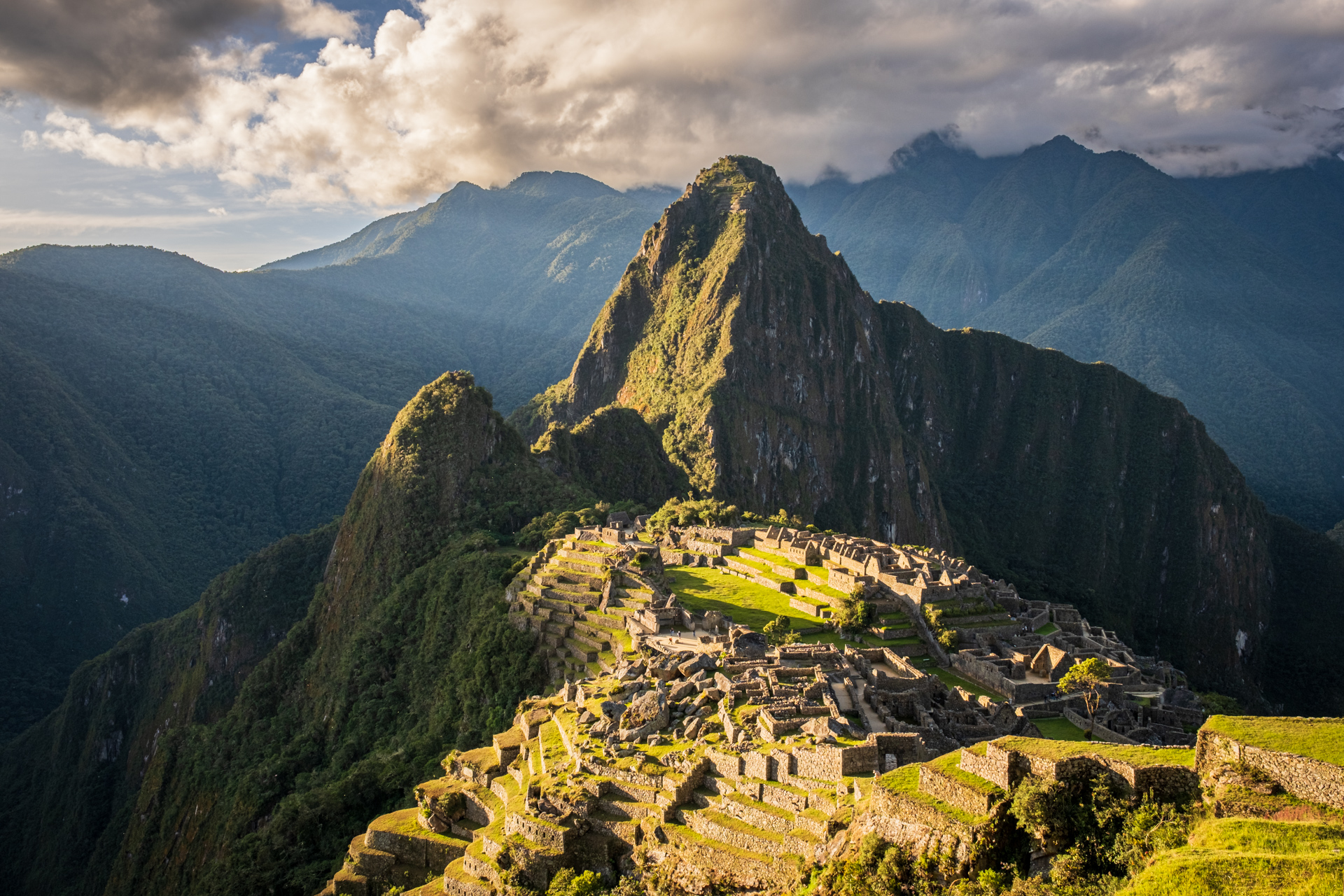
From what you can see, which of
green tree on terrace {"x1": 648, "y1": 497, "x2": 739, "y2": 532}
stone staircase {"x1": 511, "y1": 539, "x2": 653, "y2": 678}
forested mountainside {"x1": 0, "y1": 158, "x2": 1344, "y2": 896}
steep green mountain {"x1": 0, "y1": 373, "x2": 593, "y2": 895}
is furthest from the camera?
green tree on terrace {"x1": 648, "y1": 497, "x2": 739, "y2": 532}

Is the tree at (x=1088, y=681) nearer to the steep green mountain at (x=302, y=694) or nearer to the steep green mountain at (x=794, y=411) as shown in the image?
the steep green mountain at (x=302, y=694)

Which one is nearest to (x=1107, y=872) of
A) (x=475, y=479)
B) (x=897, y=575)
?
(x=897, y=575)

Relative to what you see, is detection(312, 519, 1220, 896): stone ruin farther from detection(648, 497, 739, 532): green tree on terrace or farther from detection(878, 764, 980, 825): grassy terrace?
detection(648, 497, 739, 532): green tree on terrace

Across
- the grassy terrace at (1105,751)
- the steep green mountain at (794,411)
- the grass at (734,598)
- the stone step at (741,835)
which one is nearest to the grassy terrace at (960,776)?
the grassy terrace at (1105,751)

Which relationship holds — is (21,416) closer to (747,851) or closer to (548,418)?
(548,418)

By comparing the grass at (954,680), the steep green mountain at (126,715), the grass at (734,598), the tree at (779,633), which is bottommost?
the steep green mountain at (126,715)

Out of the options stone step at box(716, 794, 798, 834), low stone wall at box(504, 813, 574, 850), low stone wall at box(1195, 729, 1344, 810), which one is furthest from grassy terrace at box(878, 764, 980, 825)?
low stone wall at box(504, 813, 574, 850)
